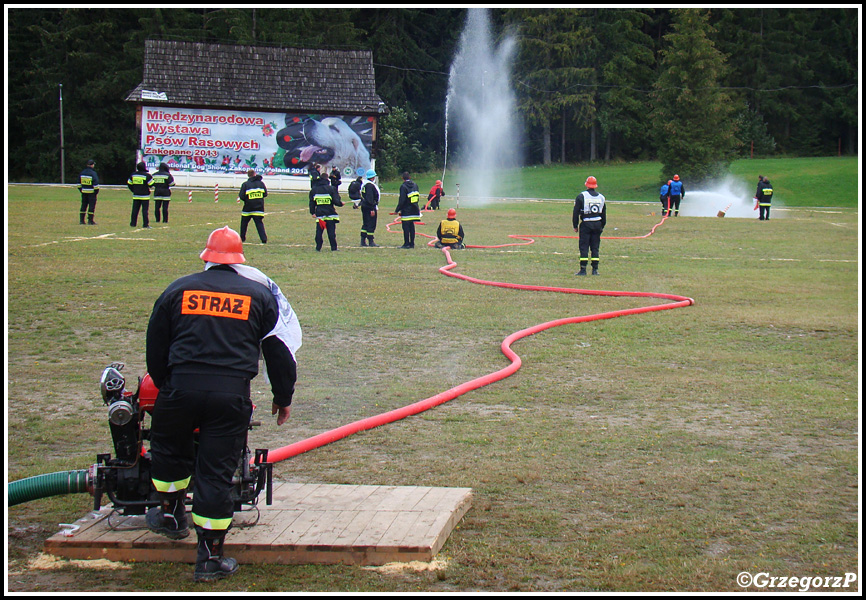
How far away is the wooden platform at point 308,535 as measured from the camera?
436cm

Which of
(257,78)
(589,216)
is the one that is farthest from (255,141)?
(589,216)

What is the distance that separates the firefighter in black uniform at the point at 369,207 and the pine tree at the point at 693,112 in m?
36.4

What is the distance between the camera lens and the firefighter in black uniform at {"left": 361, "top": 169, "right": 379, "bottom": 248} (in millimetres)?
19562

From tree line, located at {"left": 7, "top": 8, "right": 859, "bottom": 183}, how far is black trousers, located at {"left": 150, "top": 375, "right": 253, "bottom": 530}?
5156 centimetres

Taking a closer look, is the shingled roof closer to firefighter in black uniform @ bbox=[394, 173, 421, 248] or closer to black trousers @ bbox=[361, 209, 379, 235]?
black trousers @ bbox=[361, 209, 379, 235]

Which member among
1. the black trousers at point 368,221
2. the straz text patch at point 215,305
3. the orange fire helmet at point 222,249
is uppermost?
the black trousers at point 368,221

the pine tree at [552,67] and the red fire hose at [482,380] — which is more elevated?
the pine tree at [552,67]

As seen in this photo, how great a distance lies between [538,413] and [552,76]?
61.1m

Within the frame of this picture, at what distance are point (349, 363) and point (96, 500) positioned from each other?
14.3 ft

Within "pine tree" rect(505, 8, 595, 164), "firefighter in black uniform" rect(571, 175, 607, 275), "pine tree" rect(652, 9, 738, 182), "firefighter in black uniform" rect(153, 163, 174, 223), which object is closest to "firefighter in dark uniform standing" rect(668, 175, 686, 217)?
"pine tree" rect(652, 9, 738, 182)

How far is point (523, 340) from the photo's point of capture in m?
10.0

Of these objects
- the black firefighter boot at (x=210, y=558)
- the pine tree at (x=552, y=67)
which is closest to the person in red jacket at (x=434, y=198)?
the black firefighter boot at (x=210, y=558)

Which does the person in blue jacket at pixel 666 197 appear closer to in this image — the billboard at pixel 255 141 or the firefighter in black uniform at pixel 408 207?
the firefighter in black uniform at pixel 408 207

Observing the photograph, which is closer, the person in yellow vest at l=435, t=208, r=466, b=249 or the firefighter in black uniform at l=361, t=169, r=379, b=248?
the firefighter in black uniform at l=361, t=169, r=379, b=248
